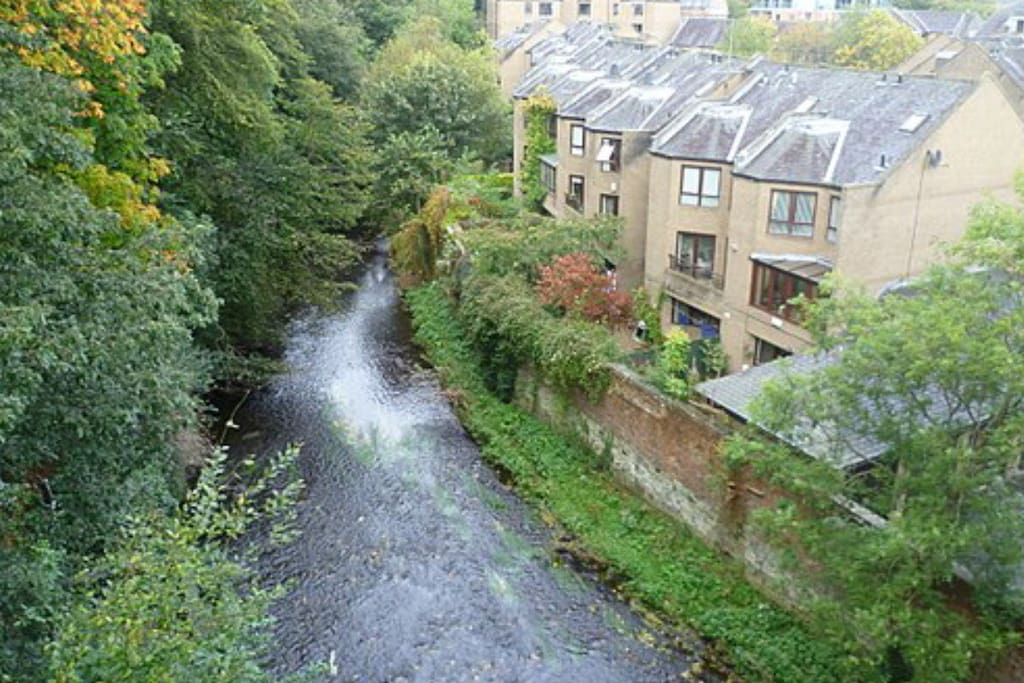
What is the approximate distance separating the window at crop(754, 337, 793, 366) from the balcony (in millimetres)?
→ 1977

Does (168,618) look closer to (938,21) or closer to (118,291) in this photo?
(118,291)

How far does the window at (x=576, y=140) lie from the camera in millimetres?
37125

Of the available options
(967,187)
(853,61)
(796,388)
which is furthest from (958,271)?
(853,61)

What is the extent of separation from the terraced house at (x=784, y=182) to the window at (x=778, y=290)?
0.14 ft

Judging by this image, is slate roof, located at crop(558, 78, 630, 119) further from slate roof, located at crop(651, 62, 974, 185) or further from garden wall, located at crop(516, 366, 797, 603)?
garden wall, located at crop(516, 366, 797, 603)

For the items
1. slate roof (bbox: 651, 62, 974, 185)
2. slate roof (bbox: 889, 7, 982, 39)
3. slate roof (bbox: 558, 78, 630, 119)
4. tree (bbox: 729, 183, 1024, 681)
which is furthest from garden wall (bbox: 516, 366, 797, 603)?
slate roof (bbox: 889, 7, 982, 39)

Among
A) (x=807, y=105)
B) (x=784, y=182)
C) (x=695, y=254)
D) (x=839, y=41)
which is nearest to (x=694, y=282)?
(x=695, y=254)

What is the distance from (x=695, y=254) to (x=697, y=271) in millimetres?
649

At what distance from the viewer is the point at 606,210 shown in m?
35.5

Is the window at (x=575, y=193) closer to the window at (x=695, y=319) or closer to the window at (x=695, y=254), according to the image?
the window at (x=695, y=254)

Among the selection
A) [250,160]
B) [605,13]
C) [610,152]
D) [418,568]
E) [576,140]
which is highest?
[605,13]

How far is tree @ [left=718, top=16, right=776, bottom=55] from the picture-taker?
76188mm

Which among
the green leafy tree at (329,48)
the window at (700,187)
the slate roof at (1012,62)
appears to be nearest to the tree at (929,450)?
the window at (700,187)

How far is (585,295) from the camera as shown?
28344 millimetres
